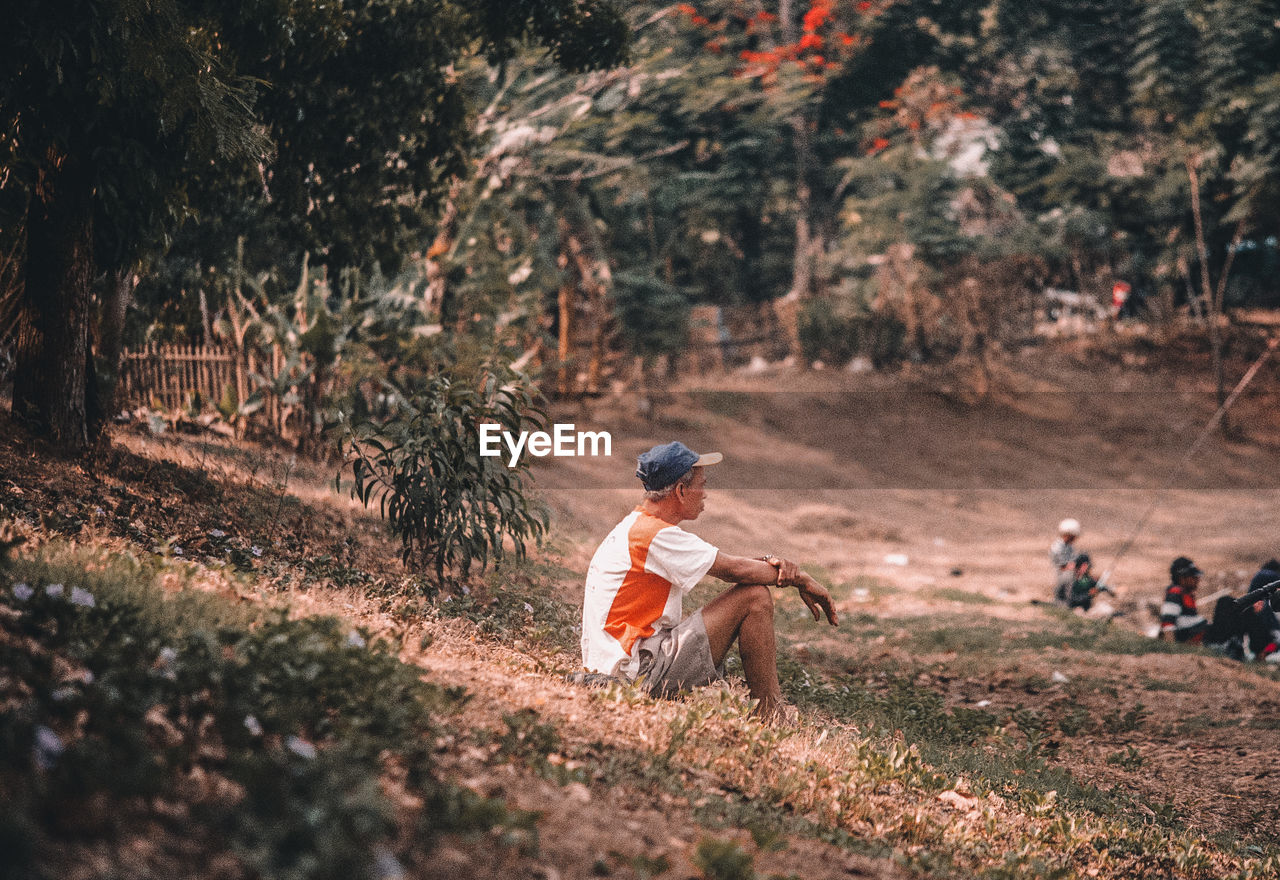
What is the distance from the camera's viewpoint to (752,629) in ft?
18.4

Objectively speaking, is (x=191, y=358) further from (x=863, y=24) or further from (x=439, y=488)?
(x=863, y=24)

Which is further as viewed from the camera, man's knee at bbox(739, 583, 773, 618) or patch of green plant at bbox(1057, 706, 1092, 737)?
patch of green plant at bbox(1057, 706, 1092, 737)

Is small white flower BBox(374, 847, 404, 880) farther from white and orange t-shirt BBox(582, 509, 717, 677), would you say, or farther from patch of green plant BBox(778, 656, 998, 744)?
patch of green plant BBox(778, 656, 998, 744)

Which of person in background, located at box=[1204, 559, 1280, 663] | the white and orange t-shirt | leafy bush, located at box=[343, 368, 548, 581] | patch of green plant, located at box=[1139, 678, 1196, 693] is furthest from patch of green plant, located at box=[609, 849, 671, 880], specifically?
person in background, located at box=[1204, 559, 1280, 663]

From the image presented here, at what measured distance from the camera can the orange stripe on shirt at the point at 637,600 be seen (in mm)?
5387

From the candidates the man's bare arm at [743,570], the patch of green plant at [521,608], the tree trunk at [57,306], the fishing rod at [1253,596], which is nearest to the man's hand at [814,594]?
the man's bare arm at [743,570]

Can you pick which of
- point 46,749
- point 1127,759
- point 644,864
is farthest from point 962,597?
point 46,749

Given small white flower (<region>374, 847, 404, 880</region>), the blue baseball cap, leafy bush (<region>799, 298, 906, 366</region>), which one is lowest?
small white flower (<region>374, 847, 404, 880</region>)

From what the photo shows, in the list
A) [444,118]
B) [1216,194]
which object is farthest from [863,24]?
[444,118]

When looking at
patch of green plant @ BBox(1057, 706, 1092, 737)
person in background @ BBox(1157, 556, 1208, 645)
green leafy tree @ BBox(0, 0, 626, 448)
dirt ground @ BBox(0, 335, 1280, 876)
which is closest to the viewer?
dirt ground @ BBox(0, 335, 1280, 876)

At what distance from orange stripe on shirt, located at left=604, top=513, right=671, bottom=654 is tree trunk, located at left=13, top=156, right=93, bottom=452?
4652 millimetres

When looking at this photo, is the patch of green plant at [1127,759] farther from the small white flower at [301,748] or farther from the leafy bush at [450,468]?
the small white flower at [301,748]

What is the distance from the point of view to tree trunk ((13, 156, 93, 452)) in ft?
26.1

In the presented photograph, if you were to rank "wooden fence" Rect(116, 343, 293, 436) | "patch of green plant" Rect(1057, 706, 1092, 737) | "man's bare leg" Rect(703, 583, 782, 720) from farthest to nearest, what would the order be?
"wooden fence" Rect(116, 343, 293, 436) < "patch of green plant" Rect(1057, 706, 1092, 737) < "man's bare leg" Rect(703, 583, 782, 720)
